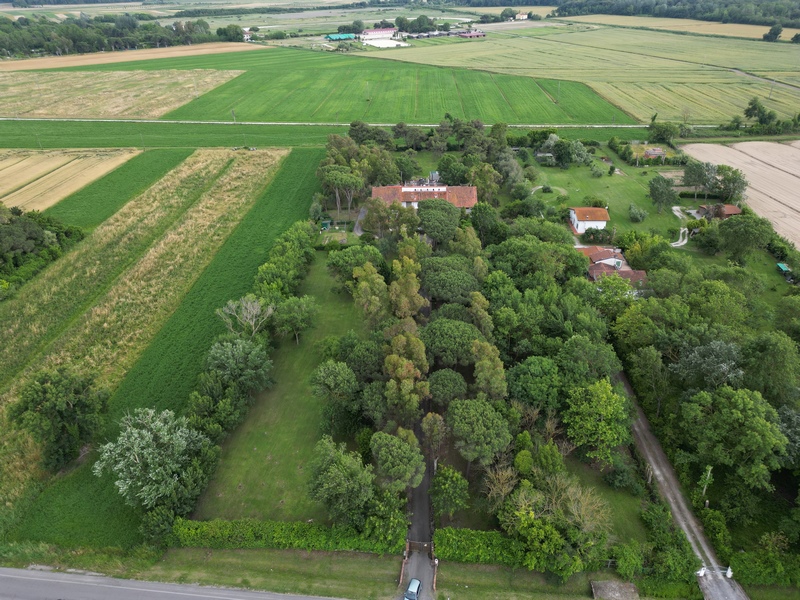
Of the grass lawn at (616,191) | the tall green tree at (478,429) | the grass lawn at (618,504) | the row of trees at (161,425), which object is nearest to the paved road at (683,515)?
the grass lawn at (618,504)

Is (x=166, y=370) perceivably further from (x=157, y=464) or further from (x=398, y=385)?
(x=398, y=385)

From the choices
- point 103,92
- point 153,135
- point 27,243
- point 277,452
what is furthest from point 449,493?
point 103,92

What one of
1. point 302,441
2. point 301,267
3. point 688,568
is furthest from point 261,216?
point 688,568

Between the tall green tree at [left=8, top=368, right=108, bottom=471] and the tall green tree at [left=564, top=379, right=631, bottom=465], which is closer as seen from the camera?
the tall green tree at [left=8, top=368, right=108, bottom=471]

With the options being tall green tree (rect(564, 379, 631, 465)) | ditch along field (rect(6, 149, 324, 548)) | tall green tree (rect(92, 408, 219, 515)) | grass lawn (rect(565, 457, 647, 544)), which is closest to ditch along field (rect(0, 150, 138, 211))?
ditch along field (rect(6, 149, 324, 548))

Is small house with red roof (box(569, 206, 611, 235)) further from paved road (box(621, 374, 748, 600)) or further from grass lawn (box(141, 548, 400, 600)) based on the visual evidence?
grass lawn (box(141, 548, 400, 600))

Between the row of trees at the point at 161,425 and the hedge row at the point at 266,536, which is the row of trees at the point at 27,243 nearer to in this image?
the row of trees at the point at 161,425
